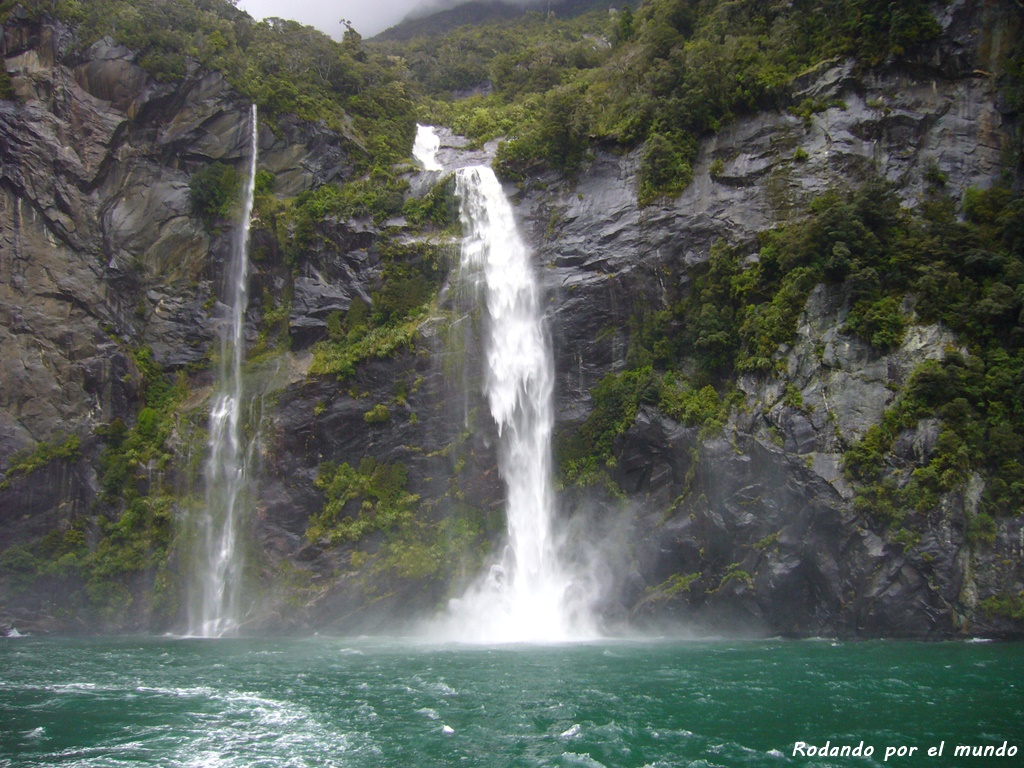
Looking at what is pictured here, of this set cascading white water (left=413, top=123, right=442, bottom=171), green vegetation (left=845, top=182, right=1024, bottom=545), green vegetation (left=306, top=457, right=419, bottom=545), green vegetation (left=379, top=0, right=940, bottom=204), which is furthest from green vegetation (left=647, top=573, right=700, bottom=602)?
cascading white water (left=413, top=123, right=442, bottom=171)

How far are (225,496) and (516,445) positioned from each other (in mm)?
12013

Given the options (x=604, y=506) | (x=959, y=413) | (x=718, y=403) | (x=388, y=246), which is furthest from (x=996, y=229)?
(x=388, y=246)

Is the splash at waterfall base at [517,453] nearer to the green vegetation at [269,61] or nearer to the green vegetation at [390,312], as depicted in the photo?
the green vegetation at [390,312]

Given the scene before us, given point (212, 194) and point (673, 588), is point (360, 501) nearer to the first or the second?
point (673, 588)

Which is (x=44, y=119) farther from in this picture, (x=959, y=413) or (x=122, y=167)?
(x=959, y=413)

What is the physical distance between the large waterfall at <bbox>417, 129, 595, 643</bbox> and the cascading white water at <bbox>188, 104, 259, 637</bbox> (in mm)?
8614

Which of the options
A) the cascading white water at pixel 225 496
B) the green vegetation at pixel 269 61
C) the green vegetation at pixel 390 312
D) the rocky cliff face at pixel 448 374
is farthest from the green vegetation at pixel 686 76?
the cascading white water at pixel 225 496

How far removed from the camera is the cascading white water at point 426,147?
1544 inches

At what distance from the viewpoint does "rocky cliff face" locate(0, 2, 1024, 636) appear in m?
21.7

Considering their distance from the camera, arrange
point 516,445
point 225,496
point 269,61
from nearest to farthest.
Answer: point 516,445, point 225,496, point 269,61

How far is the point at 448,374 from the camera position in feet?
96.4

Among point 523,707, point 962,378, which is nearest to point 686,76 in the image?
point 962,378

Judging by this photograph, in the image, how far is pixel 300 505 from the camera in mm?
28484

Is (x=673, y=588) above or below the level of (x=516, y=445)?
below
